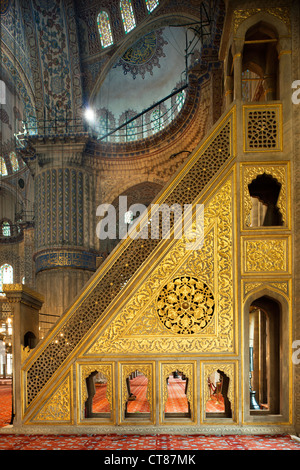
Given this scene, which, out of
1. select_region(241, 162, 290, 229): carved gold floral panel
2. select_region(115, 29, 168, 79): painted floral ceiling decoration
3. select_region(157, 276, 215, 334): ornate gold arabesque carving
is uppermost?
select_region(115, 29, 168, 79): painted floral ceiling decoration

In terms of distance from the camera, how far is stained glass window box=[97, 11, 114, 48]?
43.3 feet

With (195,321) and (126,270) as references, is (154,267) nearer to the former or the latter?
(126,270)

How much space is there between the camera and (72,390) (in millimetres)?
4848

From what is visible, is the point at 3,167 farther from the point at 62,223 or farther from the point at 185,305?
the point at 185,305

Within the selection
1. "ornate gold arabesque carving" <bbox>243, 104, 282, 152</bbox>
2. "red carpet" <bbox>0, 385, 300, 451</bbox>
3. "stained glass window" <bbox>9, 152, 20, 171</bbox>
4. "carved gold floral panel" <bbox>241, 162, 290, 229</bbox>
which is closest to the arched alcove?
"red carpet" <bbox>0, 385, 300, 451</bbox>

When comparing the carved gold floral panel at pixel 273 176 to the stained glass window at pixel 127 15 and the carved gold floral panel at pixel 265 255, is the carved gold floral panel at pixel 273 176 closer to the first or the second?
the carved gold floral panel at pixel 265 255

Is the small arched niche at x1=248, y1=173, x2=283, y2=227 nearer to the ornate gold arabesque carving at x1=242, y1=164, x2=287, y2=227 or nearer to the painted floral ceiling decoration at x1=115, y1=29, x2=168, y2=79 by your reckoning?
the ornate gold arabesque carving at x1=242, y1=164, x2=287, y2=227

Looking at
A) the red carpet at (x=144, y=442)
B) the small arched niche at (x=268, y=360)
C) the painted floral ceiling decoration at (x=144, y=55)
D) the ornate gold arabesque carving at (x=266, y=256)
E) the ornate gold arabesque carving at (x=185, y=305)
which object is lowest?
the red carpet at (x=144, y=442)

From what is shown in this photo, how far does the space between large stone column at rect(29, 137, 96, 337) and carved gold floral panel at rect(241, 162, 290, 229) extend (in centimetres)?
780

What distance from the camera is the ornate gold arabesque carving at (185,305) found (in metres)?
4.87

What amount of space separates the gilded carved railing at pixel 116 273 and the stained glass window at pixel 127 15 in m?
9.54

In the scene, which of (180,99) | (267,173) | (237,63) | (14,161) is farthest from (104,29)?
(267,173)

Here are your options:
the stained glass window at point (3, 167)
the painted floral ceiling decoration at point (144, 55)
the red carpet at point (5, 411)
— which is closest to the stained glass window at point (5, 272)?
the stained glass window at point (3, 167)
